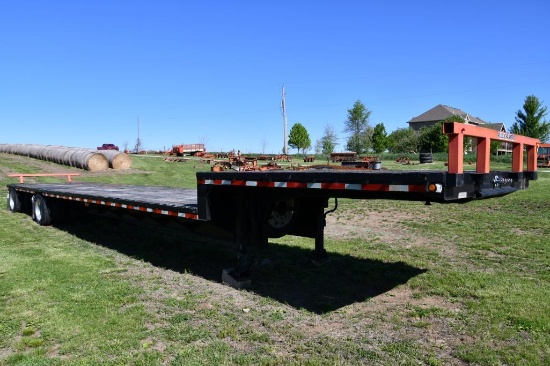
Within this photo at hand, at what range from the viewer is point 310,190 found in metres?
4.96

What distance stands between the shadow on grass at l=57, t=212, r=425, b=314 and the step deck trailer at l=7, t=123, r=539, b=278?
0.46m

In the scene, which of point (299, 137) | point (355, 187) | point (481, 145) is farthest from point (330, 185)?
point (299, 137)

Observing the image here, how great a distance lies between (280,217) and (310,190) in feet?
4.80

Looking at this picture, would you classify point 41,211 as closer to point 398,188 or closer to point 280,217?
point 280,217

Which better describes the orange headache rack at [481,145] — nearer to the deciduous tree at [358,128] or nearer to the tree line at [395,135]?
the tree line at [395,135]

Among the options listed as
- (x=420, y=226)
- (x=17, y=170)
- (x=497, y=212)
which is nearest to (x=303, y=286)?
(x=420, y=226)

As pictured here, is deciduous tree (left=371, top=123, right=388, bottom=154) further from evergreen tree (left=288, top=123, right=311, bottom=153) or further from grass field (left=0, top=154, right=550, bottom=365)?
grass field (left=0, top=154, right=550, bottom=365)

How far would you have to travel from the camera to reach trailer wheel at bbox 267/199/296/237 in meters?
6.10

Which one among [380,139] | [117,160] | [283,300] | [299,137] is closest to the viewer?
[283,300]

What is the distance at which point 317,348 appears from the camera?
394 centimetres

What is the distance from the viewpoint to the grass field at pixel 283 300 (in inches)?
152

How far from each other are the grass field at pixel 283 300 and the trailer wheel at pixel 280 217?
65 centimetres

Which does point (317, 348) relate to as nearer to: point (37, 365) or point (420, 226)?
point (37, 365)

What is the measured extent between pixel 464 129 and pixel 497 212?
30.4 ft
